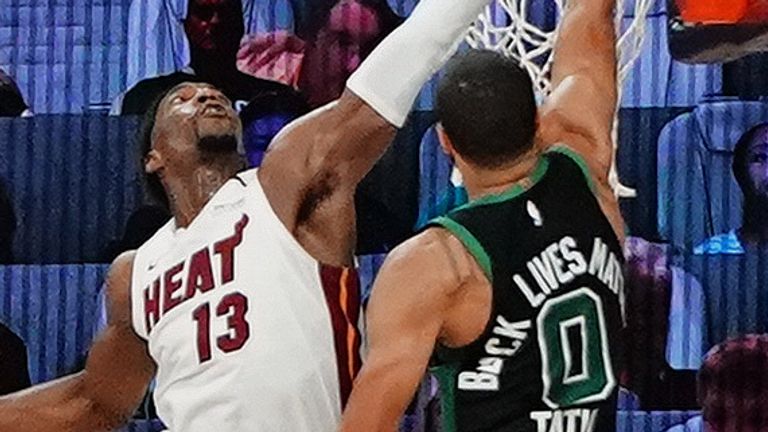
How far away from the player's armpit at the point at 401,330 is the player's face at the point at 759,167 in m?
3.47

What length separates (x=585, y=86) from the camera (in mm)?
3162

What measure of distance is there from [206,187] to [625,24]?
238 cm

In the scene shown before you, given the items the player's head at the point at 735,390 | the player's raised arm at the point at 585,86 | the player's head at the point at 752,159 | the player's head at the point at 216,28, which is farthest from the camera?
the player's head at the point at 216,28

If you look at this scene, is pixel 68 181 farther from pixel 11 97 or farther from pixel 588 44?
pixel 588 44

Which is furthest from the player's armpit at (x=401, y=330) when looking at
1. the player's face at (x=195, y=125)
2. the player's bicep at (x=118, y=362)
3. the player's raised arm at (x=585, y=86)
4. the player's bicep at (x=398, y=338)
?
the player's bicep at (x=118, y=362)

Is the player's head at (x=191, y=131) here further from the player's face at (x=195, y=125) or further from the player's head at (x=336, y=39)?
the player's head at (x=336, y=39)

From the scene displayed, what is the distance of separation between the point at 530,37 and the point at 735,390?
1552 mm

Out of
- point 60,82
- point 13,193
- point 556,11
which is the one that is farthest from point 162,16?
point 556,11

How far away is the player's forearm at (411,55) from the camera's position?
3.22 meters

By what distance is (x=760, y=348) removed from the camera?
5984 mm

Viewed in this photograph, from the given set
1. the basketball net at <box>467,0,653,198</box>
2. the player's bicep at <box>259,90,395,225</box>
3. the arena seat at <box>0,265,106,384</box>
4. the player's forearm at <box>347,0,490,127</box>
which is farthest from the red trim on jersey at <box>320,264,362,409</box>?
the arena seat at <box>0,265,106,384</box>

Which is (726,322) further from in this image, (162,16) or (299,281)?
(299,281)

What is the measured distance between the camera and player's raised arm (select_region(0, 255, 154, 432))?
4.00 metres

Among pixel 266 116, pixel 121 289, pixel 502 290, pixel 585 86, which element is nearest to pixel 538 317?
pixel 502 290
